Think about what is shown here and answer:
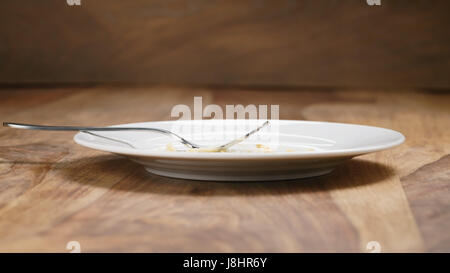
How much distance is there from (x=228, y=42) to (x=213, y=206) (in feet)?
4.71

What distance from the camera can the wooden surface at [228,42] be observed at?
1810mm

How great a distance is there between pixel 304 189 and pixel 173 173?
0.12m

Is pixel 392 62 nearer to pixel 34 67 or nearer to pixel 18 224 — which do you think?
pixel 34 67

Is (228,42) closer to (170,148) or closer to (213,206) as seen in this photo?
(170,148)

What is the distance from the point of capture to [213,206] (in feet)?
1.53

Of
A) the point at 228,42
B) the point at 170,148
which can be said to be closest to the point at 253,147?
the point at 170,148

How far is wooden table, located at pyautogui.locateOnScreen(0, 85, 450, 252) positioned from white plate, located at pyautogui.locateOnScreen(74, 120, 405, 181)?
0.05ft

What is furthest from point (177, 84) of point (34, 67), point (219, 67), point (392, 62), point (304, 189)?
point (304, 189)

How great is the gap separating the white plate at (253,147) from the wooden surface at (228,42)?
3.75 feet

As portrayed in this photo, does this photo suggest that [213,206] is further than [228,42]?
No

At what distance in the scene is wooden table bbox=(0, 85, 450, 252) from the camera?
0.39 metres

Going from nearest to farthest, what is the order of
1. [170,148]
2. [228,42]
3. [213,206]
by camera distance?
[213,206], [170,148], [228,42]

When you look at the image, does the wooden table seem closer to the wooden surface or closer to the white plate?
the white plate

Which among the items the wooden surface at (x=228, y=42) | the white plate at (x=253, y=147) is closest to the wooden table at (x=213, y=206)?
the white plate at (x=253, y=147)
